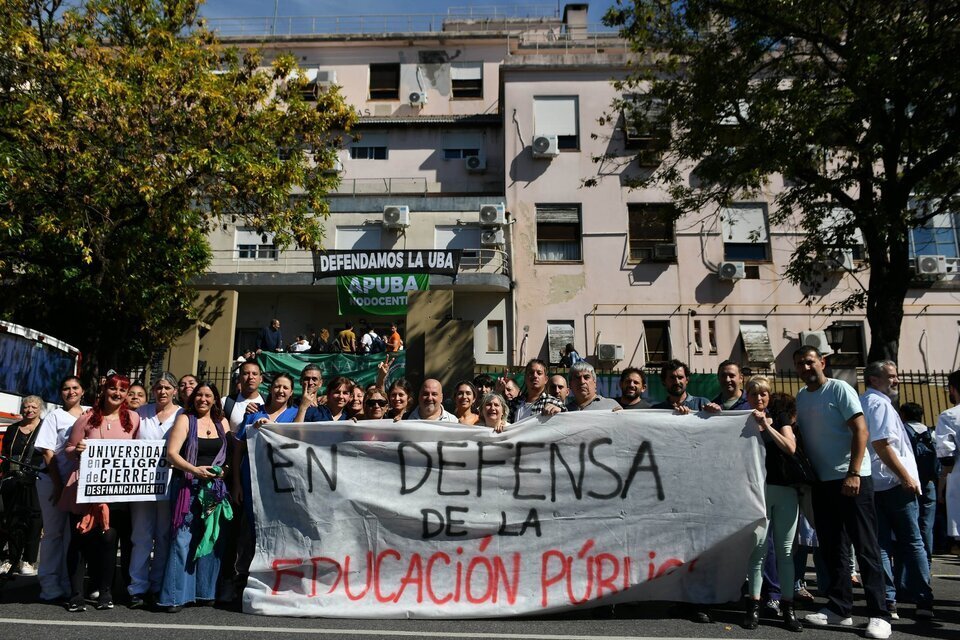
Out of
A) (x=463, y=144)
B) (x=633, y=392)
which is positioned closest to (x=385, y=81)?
(x=463, y=144)

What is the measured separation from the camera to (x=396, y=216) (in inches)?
917

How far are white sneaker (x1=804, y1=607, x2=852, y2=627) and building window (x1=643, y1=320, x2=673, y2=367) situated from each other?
1757 centimetres

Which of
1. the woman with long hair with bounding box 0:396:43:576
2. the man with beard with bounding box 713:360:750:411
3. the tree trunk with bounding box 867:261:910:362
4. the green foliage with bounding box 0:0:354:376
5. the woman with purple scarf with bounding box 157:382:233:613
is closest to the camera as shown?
the woman with purple scarf with bounding box 157:382:233:613

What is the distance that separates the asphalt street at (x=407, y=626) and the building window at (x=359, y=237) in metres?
19.0

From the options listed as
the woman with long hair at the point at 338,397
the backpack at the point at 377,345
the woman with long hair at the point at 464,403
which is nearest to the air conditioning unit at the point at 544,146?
the backpack at the point at 377,345

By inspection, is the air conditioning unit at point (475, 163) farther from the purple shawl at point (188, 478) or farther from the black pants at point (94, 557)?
the black pants at point (94, 557)

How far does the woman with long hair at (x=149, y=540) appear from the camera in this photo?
220 inches

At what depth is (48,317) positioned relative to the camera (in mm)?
18203

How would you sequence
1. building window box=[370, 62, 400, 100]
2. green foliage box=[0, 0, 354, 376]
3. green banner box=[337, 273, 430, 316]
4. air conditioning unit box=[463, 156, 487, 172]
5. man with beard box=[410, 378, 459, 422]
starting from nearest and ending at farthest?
1. man with beard box=[410, 378, 459, 422]
2. green foliage box=[0, 0, 354, 376]
3. green banner box=[337, 273, 430, 316]
4. air conditioning unit box=[463, 156, 487, 172]
5. building window box=[370, 62, 400, 100]

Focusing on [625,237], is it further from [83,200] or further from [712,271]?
[83,200]

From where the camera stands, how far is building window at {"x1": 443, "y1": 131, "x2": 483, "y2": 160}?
26406 mm

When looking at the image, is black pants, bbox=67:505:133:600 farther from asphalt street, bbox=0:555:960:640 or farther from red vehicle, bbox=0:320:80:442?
red vehicle, bbox=0:320:80:442

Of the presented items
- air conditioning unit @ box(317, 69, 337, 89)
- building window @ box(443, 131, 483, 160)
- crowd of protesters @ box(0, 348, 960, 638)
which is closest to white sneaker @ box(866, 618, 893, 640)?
crowd of protesters @ box(0, 348, 960, 638)

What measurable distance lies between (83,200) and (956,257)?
25.5 m
